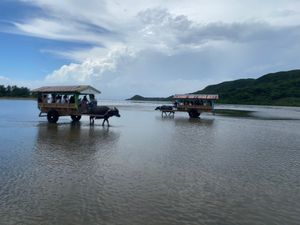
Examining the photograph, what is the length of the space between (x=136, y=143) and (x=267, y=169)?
7852mm

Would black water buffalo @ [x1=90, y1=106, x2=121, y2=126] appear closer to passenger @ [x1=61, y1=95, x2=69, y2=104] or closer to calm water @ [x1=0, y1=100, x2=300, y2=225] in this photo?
passenger @ [x1=61, y1=95, x2=69, y2=104]

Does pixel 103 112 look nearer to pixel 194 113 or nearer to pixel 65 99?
pixel 65 99

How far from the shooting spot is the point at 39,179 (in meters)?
10.9

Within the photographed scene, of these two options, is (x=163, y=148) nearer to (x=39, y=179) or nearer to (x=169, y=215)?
(x=39, y=179)

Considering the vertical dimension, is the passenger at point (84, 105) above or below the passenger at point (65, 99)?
below

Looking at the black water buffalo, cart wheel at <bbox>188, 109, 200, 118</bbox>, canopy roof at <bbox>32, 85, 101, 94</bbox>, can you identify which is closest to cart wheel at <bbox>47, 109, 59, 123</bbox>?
canopy roof at <bbox>32, 85, 101, 94</bbox>

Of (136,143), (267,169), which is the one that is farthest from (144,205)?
(136,143)

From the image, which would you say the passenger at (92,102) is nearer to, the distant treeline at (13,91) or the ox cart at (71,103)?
the ox cart at (71,103)

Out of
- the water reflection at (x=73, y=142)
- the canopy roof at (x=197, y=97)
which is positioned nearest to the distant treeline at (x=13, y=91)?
the canopy roof at (x=197, y=97)

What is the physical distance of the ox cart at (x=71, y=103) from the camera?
30.2 meters

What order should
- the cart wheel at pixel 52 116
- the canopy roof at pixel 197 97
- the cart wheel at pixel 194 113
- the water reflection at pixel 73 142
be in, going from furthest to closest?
the cart wheel at pixel 194 113, the canopy roof at pixel 197 97, the cart wheel at pixel 52 116, the water reflection at pixel 73 142

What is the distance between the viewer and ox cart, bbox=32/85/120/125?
30.2 meters

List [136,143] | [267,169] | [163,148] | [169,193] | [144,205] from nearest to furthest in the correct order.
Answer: [144,205]
[169,193]
[267,169]
[163,148]
[136,143]

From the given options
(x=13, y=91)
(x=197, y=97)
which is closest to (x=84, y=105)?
(x=197, y=97)
